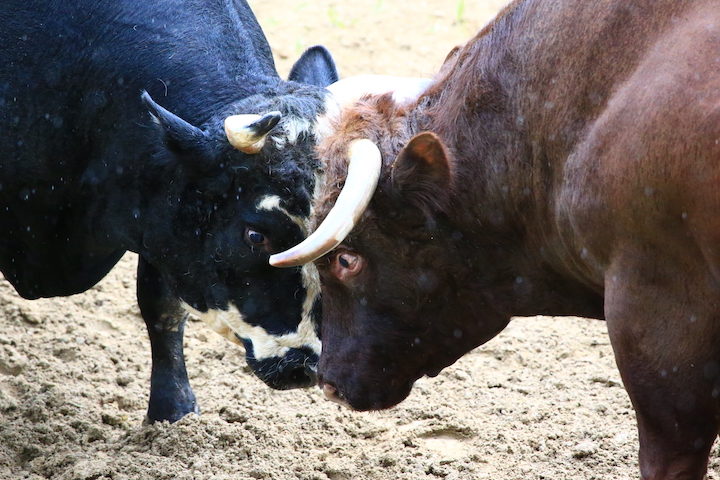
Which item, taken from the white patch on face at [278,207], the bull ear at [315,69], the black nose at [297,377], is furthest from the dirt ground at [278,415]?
the bull ear at [315,69]

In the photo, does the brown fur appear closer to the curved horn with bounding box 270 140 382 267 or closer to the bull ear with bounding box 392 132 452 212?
the bull ear with bounding box 392 132 452 212

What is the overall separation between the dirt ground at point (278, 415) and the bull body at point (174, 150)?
1.70 feet

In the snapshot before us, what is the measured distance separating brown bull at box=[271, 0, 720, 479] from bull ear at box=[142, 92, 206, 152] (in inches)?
30.3

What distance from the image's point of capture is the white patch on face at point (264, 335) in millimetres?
4879

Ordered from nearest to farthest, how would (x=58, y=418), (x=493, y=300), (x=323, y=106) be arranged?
(x=493, y=300) → (x=323, y=106) → (x=58, y=418)

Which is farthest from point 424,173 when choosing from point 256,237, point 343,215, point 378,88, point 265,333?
point 265,333

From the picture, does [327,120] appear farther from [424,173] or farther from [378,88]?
[424,173]

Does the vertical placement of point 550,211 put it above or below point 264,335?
above

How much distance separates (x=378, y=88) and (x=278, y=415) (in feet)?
7.11

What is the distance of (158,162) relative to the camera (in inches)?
188

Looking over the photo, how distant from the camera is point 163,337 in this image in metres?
5.80

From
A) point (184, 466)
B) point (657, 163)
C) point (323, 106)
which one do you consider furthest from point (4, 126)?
point (657, 163)

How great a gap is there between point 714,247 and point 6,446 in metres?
3.86

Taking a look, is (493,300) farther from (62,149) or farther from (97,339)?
(97,339)
